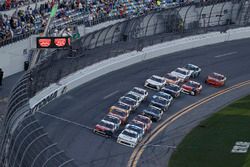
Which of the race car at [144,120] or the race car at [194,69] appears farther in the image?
the race car at [194,69]

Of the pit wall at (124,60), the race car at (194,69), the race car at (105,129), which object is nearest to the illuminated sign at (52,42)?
the pit wall at (124,60)

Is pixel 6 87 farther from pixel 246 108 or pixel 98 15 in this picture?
pixel 246 108

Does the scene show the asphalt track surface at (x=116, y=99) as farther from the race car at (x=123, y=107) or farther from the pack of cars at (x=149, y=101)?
the race car at (x=123, y=107)

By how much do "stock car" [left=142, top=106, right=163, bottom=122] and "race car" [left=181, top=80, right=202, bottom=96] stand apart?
6635 mm

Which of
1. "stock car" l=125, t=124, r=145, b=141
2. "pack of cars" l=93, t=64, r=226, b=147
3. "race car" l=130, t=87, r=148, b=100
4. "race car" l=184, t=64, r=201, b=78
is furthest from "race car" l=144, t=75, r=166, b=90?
"stock car" l=125, t=124, r=145, b=141

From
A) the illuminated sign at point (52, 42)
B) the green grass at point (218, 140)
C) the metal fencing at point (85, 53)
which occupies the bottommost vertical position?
the green grass at point (218, 140)

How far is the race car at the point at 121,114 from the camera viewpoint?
59075mm

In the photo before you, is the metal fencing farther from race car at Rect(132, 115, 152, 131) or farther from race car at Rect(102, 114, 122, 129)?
race car at Rect(132, 115, 152, 131)

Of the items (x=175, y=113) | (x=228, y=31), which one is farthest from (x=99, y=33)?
(x=228, y=31)

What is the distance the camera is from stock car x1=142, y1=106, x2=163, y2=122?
60.4m

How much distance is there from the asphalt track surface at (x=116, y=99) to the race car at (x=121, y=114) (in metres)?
1.28

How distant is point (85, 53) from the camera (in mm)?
67938

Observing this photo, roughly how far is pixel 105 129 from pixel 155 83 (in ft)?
40.8

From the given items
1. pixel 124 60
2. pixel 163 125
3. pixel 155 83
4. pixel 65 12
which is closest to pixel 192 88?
pixel 155 83
